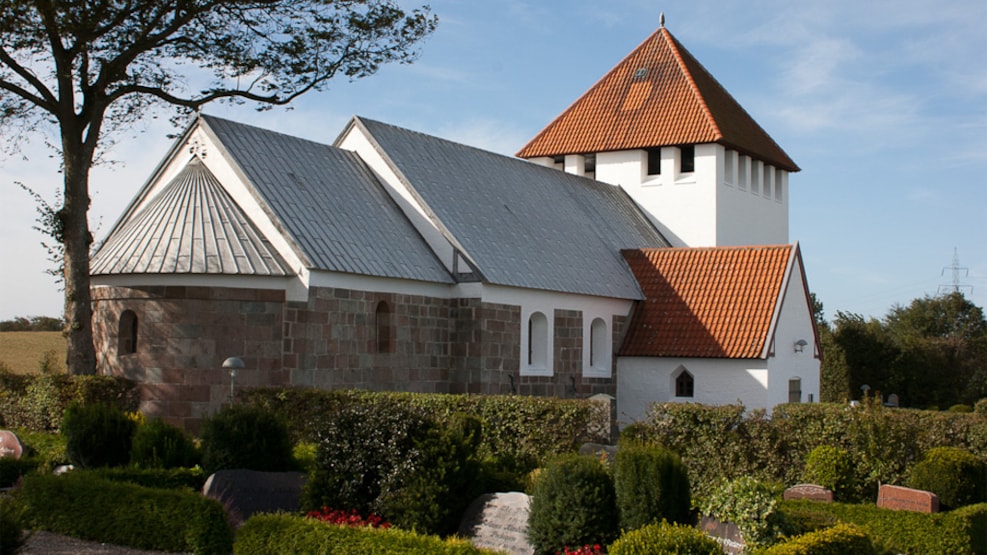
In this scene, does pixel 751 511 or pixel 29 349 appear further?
pixel 29 349

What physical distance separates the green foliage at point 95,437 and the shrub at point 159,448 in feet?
0.69

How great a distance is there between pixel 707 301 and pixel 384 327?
26.6 ft

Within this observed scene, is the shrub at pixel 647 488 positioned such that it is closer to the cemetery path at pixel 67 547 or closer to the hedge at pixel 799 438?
the hedge at pixel 799 438

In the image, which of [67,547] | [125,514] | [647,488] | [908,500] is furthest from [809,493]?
[67,547]

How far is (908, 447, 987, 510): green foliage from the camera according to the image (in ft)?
38.9

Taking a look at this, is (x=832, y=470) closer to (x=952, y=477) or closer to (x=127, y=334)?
(x=952, y=477)

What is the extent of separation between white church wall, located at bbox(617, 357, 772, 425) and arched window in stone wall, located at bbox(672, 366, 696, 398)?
0.09 meters

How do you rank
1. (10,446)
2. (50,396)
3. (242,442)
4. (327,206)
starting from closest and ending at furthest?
(242,442) → (10,446) → (50,396) → (327,206)

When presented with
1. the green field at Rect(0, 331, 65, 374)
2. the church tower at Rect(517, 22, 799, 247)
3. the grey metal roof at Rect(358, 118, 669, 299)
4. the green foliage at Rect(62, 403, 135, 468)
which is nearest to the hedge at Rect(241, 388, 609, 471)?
the green foliage at Rect(62, 403, 135, 468)

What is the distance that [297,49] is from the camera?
18.9 m

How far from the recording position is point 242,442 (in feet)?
40.3

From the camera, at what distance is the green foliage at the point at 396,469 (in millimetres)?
10219

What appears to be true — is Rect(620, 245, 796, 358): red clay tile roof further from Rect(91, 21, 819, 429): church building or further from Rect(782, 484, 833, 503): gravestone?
Rect(782, 484, 833, 503): gravestone

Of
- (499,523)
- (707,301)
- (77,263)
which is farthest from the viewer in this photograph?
(707,301)
